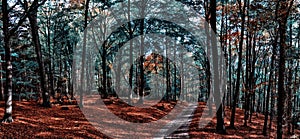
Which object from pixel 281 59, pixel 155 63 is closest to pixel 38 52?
pixel 281 59

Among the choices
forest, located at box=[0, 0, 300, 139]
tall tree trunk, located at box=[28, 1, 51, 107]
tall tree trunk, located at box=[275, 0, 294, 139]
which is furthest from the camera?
tall tree trunk, located at box=[28, 1, 51, 107]

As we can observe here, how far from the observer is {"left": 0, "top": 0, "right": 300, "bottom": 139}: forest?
478 inches

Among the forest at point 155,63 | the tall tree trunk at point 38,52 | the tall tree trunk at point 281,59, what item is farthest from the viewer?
the tall tree trunk at point 38,52

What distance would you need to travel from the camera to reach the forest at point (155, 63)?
12.1 metres

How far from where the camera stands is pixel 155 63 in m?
35.7

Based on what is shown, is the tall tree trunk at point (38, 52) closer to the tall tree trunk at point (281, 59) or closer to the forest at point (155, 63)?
the forest at point (155, 63)

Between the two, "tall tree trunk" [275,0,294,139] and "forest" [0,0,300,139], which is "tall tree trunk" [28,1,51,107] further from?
"tall tree trunk" [275,0,294,139]

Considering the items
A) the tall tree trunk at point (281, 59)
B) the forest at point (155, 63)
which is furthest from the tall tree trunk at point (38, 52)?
the tall tree trunk at point (281, 59)

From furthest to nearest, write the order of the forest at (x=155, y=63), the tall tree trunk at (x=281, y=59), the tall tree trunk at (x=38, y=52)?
the tall tree trunk at (x=38, y=52), the forest at (x=155, y=63), the tall tree trunk at (x=281, y=59)

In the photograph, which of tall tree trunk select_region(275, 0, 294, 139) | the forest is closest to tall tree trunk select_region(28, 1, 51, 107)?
the forest

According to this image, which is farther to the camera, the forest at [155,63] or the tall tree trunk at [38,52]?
the tall tree trunk at [38,52]

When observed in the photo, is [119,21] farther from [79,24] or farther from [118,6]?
[79,24]

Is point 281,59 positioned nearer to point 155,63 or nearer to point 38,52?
point 38,52

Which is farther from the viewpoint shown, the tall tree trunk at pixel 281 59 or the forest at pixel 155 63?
the forest at pixel 155 63
